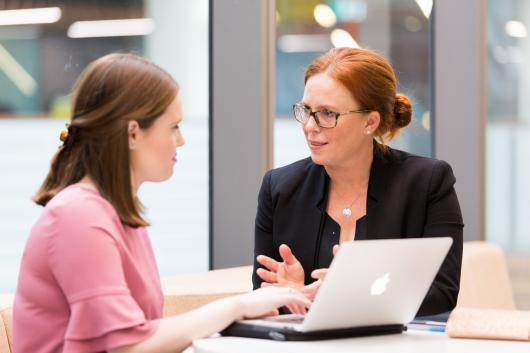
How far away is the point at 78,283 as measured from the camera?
193 centimetres

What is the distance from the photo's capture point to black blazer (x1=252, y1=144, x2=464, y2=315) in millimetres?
2895

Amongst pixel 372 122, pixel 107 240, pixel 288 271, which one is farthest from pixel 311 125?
pixel 107 240

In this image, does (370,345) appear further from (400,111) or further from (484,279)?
(484,279)

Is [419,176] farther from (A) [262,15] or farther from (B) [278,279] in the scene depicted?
(A) [262,15]

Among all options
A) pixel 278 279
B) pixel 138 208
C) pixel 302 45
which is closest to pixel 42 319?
pixel 138 208

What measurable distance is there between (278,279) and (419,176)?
61 centimetres

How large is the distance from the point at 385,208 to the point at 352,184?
0.50ft

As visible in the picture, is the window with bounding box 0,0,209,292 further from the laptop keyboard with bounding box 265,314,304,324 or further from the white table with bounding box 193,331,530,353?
the white table with bounding box 193,331,530,353

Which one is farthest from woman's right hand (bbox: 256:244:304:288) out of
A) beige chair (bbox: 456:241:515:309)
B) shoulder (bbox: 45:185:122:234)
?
beige chair (bbox: 456:241:515:309)

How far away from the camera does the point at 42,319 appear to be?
2.02 m

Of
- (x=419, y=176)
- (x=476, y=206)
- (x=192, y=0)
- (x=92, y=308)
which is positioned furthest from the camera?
→ (x=476, y=206)

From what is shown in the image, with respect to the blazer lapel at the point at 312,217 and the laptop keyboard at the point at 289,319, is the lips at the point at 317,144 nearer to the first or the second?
the blazer lapel at the point at 312,217

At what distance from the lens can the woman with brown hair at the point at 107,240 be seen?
76.4 inches

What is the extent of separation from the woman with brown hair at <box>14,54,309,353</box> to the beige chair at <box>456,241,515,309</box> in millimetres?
2164
